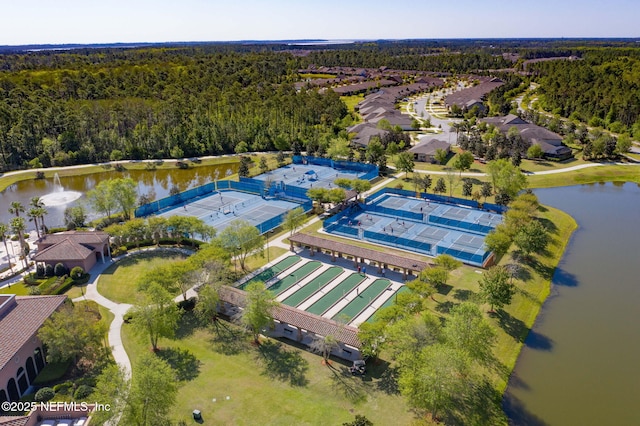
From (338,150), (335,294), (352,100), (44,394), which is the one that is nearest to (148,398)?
(44,394)

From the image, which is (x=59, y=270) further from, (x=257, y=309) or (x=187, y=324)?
(x=257, y=309)

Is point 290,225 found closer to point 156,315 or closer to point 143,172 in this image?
point 156,315

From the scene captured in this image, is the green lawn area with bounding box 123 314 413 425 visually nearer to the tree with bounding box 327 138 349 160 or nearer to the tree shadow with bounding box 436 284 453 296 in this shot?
the tree shadow with bounding box 436 284 453 296

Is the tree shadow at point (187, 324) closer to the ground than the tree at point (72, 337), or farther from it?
closer to the ground

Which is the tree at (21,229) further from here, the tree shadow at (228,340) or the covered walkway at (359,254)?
the covered walkway at (359,254)

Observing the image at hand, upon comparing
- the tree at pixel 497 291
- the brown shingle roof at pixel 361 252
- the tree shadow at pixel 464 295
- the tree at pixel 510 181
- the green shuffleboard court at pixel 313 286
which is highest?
the tree at pixel 510 181

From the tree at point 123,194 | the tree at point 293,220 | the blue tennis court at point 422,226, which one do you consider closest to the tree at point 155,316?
the tree at point 293,220

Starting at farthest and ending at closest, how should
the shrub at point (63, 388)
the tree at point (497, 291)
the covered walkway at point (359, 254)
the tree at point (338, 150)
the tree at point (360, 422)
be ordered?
1. the tree at point (338, 150)
2. the covered walkway at point (359, 254)
3. the tree at point (497, 291)
4. the shrub at point (63, 388)
5. the tree at point (360, 422)
